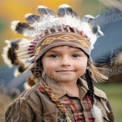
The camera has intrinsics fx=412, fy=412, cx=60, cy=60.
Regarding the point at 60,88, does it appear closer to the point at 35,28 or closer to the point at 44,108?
the point at 44,108

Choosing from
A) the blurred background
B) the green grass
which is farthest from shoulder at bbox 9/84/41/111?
the green grass

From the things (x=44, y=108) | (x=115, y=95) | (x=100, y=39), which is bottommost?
(x=115, y=95)

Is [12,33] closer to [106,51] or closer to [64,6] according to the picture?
[64,6]

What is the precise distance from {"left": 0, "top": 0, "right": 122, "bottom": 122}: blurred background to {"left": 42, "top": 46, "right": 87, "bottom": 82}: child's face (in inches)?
48.4

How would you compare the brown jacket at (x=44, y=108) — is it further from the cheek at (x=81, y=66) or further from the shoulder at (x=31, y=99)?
the cheek at (x=81, y=66)

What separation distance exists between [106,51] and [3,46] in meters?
0.82

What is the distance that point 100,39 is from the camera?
318 cm

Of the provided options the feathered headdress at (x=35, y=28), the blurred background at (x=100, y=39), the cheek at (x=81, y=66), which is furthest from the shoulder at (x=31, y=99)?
the blurred background at (x=100, y=39)

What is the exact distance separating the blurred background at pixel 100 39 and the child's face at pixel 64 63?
1.23 metres

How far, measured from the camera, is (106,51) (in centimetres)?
329

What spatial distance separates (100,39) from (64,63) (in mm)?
1319

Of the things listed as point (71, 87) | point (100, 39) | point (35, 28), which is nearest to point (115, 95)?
point (100, 39)

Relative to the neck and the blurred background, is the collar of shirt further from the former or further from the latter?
the blurred background

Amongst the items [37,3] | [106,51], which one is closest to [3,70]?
[37,3]
